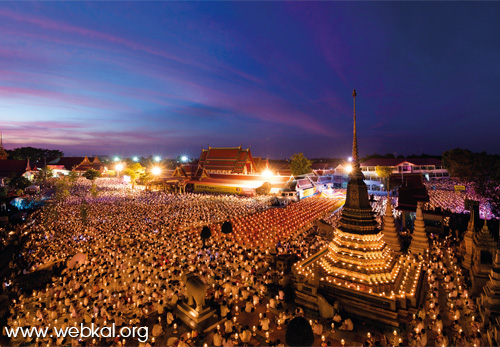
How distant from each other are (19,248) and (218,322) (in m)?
14.2

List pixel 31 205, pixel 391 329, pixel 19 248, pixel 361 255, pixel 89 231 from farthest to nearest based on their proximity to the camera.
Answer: pixel 31 205 < pixel 89 231 < pixel 19 248 < pixel 361 255 < pixel 391 329

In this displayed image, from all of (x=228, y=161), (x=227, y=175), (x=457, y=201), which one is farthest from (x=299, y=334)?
(x=228, y=161)

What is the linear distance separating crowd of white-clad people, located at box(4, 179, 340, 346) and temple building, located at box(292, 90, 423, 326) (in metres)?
1.67

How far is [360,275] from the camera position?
925 centimetres

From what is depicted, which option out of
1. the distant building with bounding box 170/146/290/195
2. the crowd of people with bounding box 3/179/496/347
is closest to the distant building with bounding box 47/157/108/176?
the distant building with bounding box 170/146/290/195

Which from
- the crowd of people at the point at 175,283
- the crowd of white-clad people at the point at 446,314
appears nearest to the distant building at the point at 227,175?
the crowd of people at the point at 175,283

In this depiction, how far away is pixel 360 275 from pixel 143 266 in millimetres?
10187

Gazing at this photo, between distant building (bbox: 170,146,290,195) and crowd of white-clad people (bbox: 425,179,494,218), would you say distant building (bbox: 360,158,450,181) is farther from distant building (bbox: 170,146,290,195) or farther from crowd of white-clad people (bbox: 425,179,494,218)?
distant building (bbox: 170,146,290,195)

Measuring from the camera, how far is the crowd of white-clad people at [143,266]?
29.1ft

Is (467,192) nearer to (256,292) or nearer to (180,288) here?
(256,292)

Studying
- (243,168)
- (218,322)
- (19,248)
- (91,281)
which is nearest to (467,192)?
(243,168)

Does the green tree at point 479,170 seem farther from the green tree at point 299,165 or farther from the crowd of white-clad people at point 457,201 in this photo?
the green tree at point 299,165

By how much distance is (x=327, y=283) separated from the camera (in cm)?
971

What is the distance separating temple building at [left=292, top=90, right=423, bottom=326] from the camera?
858 centimetres
